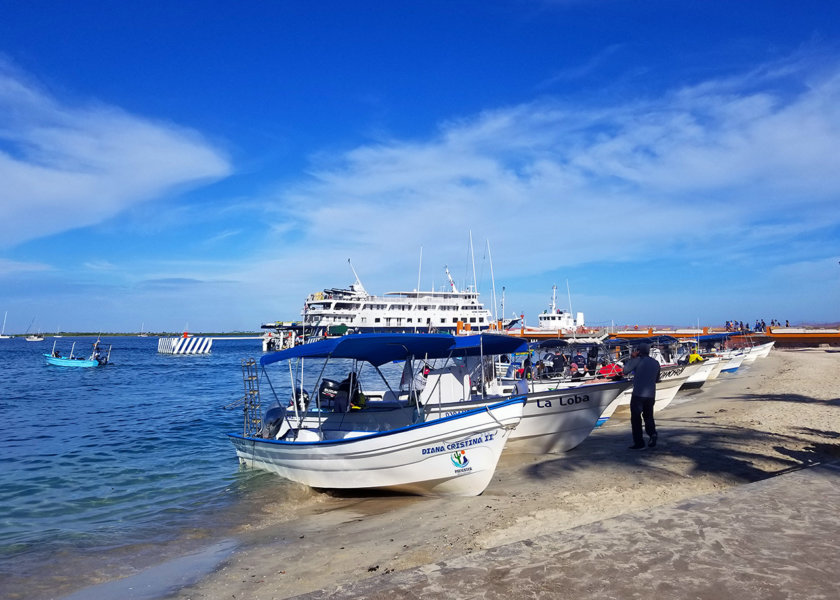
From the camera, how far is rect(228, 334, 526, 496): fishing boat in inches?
339

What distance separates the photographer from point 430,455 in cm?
877

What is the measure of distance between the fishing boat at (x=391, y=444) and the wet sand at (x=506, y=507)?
0.37 m

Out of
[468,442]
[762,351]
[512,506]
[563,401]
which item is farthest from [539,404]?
[762,351]

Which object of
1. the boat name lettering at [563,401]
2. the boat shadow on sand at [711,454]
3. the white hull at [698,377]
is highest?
the white hull at [698,377]

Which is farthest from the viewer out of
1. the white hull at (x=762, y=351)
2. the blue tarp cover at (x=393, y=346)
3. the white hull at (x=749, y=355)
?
the white hull at (x=762, y=351)

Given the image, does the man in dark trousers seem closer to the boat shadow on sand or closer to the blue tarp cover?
the boat shadow on sand

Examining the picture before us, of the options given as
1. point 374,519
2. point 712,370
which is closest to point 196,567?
point 374,519

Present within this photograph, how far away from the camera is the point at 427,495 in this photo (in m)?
9.20

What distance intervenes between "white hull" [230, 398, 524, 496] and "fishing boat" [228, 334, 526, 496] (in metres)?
0.02

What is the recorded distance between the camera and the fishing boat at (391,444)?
8617 millimetres

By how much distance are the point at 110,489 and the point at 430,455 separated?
737 cm

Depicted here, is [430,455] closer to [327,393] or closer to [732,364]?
[327,393]

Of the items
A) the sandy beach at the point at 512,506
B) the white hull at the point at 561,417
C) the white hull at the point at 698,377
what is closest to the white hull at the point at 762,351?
the white hull at the point at 698,377

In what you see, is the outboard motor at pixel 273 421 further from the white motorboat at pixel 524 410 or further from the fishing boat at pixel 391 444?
the white motorboat at pixel 524 410
